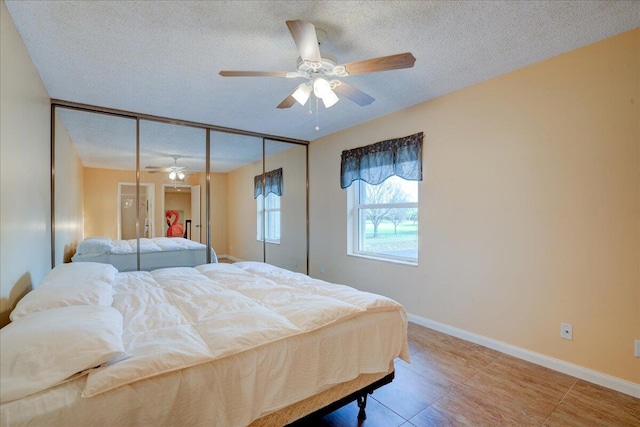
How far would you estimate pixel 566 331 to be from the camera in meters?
2.32

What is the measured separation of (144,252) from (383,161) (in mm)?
3193

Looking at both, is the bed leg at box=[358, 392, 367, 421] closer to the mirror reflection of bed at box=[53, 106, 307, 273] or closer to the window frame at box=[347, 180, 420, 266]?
the window frame at box=[347, 180, 420, 266]

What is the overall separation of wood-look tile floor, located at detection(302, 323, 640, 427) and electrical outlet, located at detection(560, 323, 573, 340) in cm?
29

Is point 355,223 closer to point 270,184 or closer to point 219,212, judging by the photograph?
point 270,184

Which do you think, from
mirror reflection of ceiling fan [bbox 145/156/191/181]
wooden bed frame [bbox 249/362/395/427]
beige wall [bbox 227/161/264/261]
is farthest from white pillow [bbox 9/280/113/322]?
beige wall [bbox 227/161/264/261]

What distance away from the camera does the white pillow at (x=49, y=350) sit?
983 mm

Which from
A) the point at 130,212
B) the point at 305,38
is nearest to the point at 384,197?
the point at 305,38

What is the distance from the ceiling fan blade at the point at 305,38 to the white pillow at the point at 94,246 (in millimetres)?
3257

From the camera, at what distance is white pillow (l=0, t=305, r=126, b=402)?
983 millimetres

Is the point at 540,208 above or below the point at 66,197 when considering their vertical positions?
below

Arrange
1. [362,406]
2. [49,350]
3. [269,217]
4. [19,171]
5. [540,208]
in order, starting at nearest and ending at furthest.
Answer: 1. [49,350]
2. [362,406]
3. [19,171]
4. [540,208]
5. [269,217]

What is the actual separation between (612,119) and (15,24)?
4.07 metres

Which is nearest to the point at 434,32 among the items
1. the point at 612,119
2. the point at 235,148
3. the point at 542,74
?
the point at 542,74

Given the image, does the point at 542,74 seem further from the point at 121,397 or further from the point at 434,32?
the point at 121,397
